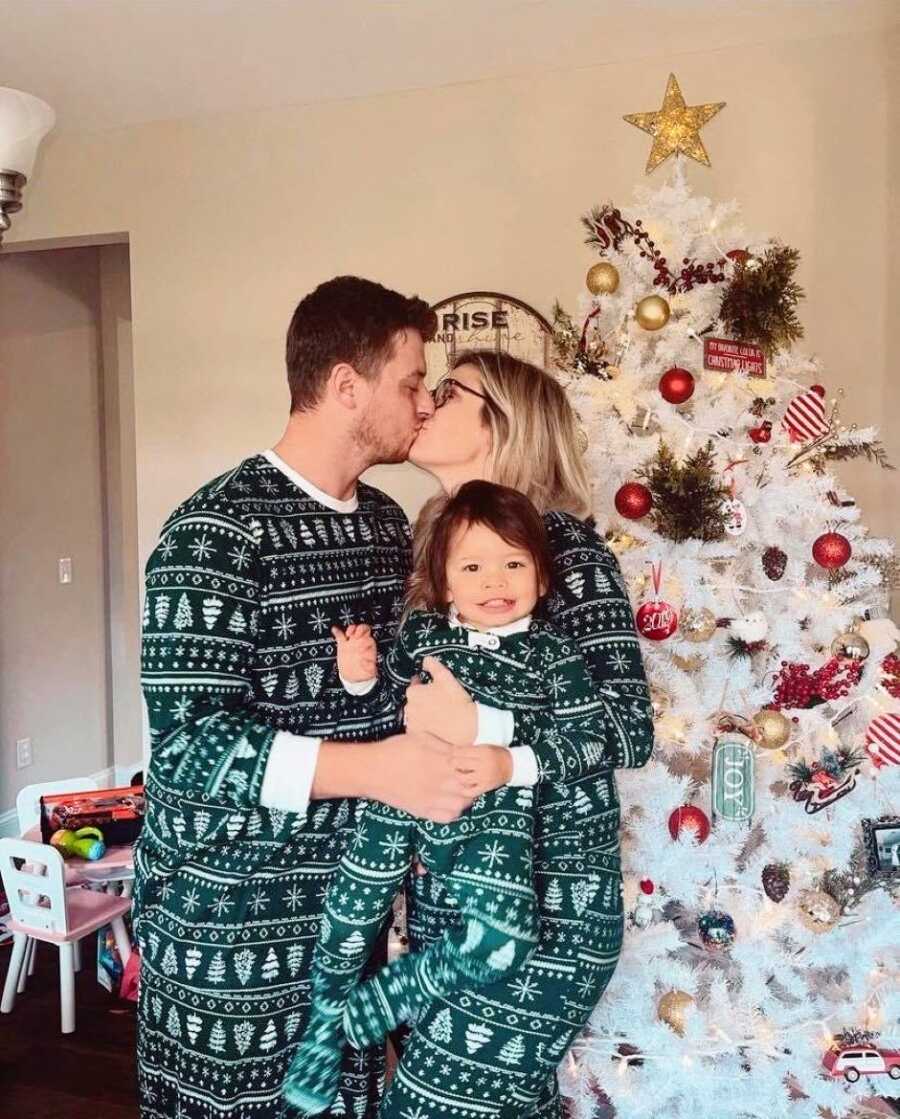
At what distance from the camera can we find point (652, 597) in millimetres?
2105

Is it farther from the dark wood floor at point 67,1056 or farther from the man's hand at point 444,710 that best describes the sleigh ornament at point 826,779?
the dark wood floor at point 67,1056

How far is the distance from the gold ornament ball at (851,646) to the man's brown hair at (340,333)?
4.01 ft

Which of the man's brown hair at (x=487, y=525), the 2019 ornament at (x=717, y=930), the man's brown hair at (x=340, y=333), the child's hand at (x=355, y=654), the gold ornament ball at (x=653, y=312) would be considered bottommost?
the 2019 ornament at (x=717, y=930)

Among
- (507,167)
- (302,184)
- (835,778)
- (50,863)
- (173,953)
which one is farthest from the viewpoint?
(302,184)

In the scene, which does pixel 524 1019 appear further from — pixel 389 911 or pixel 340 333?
pixel 340 333

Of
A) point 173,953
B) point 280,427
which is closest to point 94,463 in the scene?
point 280,427

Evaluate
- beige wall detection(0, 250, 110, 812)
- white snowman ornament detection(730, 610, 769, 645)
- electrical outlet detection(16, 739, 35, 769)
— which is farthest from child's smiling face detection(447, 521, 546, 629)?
electrical outlet detection(16, 739, 35, 769)

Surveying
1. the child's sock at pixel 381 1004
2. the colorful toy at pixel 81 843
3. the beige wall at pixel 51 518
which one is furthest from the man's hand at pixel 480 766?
the beige wall at pixel 51 518

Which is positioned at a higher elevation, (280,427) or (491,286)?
(491,286)

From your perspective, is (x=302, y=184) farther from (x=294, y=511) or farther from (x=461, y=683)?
(x=461, y=683)

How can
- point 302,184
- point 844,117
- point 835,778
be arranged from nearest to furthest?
point 835,778, point 844,117, point 302,184

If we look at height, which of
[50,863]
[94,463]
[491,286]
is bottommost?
[50,863]

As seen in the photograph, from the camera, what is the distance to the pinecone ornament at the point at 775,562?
83.7 inches

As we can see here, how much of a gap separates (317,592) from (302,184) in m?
2.48
